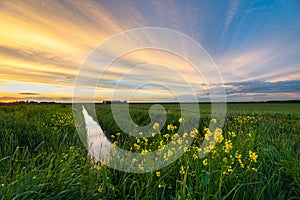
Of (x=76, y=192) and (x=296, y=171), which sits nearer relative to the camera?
(x=76, y=192)

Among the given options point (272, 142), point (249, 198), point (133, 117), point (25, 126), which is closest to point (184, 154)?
point (249, 198)

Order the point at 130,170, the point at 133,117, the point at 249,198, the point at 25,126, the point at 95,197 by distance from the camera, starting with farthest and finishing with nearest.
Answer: the point at 133,117
the point at 25,126
the point at 130,170
the point at 249,198
the point at 95,197

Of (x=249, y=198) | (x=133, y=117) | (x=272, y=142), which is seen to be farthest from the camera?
(x=133, y=117)

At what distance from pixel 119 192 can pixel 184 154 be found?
60.1 inches

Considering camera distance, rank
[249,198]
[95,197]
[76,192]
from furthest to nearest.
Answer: [249,198] → [95,197] → [76,192]

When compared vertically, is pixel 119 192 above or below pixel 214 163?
below

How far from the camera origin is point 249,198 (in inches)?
142

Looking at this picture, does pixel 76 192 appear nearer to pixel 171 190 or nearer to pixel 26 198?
pixel 26 198

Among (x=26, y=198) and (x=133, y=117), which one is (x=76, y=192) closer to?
(x=26, y=198)

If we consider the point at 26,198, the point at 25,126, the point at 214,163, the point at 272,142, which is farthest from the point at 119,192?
the point at 25,126

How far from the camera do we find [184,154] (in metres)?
4.58

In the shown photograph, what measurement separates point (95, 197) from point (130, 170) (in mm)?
1115

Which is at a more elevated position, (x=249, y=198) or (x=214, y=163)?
(x=214, y=163)

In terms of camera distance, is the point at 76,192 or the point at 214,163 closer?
the point at 76,192
